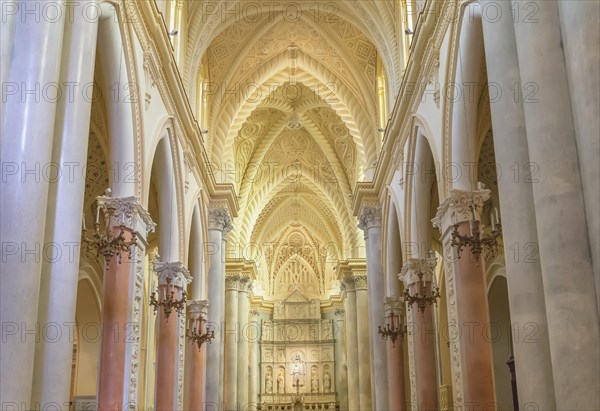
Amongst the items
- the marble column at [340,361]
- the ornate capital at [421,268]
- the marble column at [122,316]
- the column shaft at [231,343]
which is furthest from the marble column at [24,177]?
the marble column at [340,361]

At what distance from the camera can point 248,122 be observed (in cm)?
2641

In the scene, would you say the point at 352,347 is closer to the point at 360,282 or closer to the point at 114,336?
the point at 360,282

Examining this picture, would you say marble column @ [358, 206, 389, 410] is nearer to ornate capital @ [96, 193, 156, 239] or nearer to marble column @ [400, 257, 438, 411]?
marble column @ [400, 257, 438, 411]

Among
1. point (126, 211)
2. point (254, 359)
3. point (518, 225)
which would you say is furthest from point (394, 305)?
point (254, 359)

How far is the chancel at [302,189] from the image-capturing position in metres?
7.52

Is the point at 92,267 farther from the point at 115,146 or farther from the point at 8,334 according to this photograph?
the point at 8,334

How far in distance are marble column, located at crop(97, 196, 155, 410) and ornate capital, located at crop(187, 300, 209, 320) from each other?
6.04 metres

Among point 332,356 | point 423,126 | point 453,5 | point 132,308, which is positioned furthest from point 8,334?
point 332,356

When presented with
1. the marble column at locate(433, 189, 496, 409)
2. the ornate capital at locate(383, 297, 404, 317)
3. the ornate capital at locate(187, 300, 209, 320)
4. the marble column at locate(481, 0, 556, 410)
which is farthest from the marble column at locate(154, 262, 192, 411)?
the marble column at locate(481, 0, 556, 410)

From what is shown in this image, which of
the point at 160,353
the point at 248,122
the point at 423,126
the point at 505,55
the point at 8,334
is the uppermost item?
the point at 248,122

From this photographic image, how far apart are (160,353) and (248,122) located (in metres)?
11.9

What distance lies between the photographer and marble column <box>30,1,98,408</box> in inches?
316

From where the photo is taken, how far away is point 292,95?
25688mm

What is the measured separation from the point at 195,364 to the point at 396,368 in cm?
470
